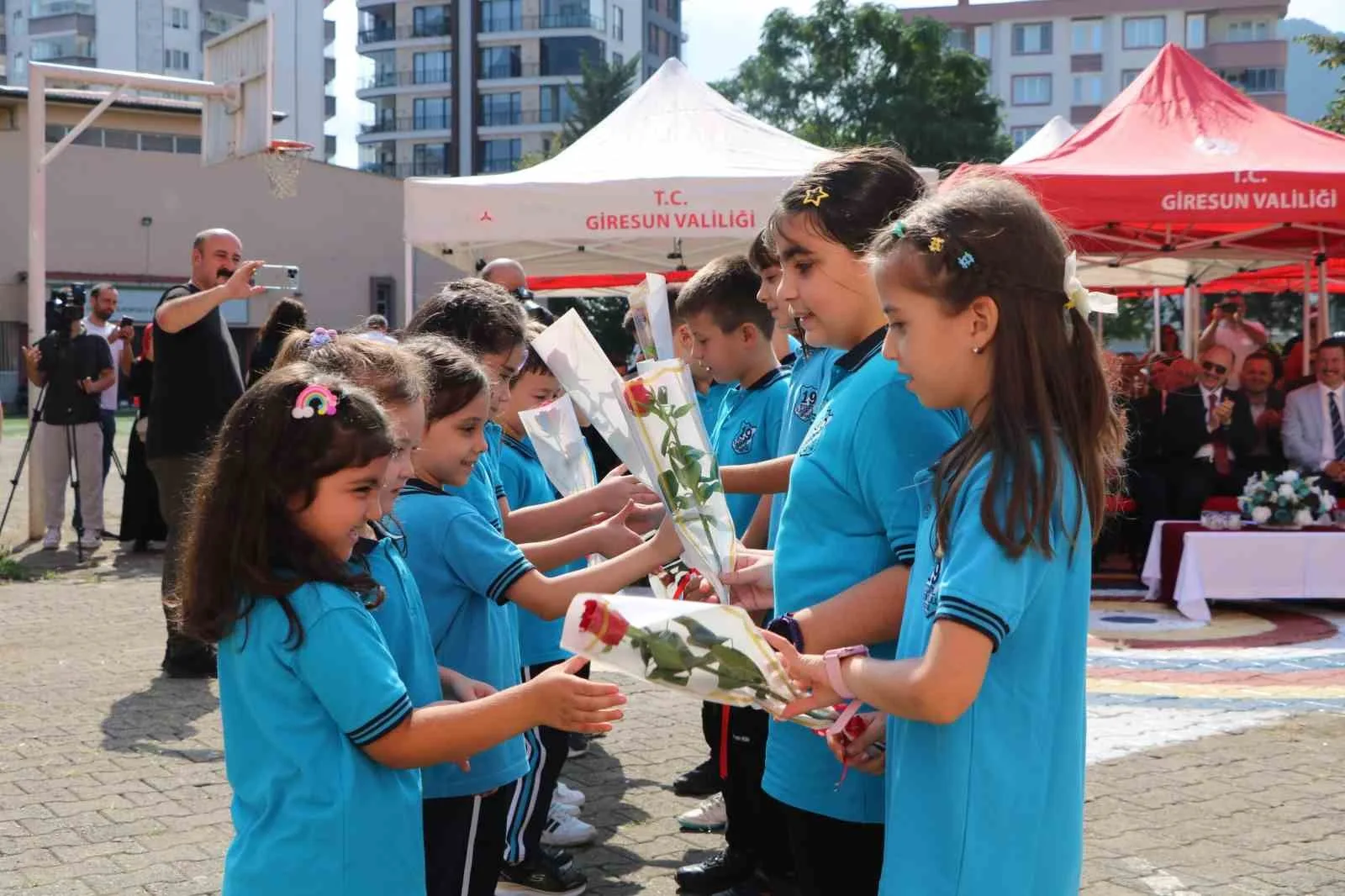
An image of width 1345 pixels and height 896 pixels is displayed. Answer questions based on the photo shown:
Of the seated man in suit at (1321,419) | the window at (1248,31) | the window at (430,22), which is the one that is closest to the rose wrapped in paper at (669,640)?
the seated man in suit at (1321,419)

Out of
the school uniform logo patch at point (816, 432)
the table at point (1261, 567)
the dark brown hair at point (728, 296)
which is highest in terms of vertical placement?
the dark brown hair at point (728, 296)

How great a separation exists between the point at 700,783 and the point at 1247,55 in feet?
301

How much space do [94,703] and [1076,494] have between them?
562 centimetres

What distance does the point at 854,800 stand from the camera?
8.73 feet

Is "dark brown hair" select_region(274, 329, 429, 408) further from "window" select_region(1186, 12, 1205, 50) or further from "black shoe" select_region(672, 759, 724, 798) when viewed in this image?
"window" select_region(1186, 12, 1205, 50)

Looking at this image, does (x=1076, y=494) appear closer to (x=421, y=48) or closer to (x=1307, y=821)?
(x=1307, y=821)

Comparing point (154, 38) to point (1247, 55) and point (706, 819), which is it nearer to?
point (1247, 55)

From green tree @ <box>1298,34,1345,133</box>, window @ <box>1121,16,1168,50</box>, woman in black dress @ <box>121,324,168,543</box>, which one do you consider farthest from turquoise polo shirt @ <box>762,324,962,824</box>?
window @ <box>1121,16,1168,50</box>

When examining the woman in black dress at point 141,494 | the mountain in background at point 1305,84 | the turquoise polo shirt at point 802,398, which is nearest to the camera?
the turquoise polo shirt at point 802,398

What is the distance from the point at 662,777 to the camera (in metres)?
5.55

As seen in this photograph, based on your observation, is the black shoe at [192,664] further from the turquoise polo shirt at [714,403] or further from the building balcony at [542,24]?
the building balcony at [542,24]

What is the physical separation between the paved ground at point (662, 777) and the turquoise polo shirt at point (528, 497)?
2.25ft

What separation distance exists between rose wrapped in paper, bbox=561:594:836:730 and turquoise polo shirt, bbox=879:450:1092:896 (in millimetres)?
296

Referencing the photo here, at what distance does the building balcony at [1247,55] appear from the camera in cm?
8625
